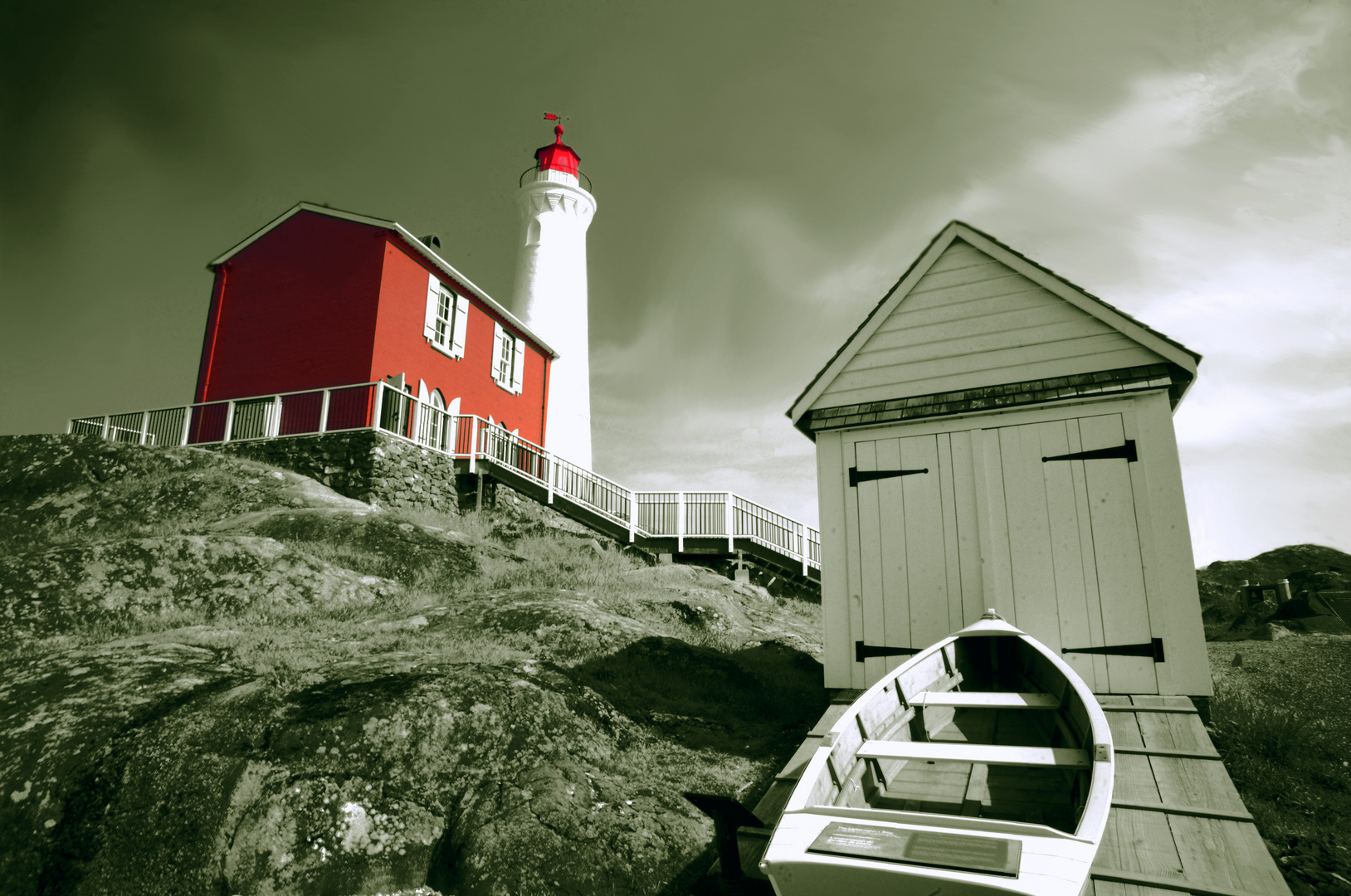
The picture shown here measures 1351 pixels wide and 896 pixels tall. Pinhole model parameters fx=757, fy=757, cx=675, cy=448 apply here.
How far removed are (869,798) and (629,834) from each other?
4.75 ft

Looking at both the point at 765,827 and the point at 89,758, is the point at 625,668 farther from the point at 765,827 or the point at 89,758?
the point at 89,758

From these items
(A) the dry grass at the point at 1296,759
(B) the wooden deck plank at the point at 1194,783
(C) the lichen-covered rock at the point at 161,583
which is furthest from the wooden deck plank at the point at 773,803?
(C) the lichen-covered rock at the point at 161,583

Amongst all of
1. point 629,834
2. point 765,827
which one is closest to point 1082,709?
point 765,827

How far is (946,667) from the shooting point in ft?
18.2

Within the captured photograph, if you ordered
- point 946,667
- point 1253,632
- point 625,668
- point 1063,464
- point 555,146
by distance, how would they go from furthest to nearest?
point 555,146
point 1253,632
point 625,668
point 1063,464
point 946,667

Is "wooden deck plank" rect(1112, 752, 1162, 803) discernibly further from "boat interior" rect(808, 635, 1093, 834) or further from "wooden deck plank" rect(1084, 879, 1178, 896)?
"wooden deck plank" rect(1084, 879, 1178, 896)

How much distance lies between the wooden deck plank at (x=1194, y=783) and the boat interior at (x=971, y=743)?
515 mm

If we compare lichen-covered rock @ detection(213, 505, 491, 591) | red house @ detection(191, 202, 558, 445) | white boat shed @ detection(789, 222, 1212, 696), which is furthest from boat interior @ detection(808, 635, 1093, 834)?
red house @ detection(191, 202, 558, 445)

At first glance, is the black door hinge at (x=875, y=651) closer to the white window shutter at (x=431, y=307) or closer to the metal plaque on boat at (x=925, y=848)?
the metal plaque on boat at (x=925, y=848)

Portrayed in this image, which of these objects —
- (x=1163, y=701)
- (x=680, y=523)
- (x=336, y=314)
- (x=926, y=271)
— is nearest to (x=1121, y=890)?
(x=1163, y=701)

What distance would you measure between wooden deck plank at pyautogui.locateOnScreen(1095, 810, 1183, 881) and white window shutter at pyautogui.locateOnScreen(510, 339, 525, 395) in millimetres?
23104

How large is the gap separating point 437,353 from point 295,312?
3.71 metres

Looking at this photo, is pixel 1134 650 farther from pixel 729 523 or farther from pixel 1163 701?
pixel 729 523

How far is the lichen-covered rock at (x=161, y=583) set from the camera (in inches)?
320
